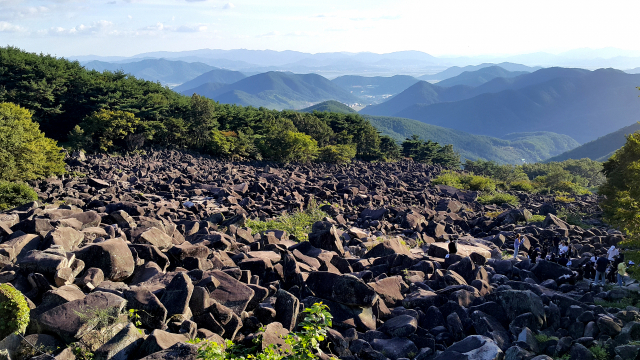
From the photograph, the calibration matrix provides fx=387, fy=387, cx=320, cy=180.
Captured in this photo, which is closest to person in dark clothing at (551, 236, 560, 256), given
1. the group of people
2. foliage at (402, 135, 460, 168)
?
the group of people

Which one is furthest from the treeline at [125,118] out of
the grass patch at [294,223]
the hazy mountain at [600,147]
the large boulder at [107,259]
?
the hazy mountain at [600,147]

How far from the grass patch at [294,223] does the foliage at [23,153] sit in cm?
1262

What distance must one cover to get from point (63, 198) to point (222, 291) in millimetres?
14005

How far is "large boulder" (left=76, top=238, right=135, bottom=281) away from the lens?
27.3ft

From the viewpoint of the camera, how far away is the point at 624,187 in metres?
20.4

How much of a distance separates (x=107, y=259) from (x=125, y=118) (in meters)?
32.8

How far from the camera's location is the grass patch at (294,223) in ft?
54.0

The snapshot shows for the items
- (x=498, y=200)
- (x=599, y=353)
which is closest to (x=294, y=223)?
(x=599, y=353)

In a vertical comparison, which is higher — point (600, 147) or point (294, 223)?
point (294, 223)

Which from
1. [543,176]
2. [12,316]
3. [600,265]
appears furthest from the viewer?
[543,176]

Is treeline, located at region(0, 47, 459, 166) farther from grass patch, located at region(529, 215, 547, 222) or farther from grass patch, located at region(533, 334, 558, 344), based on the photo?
grass patch, located at region(533, 334, 558, 344)

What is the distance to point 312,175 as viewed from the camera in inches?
1283

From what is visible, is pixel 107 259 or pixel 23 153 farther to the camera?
pixel 23 153

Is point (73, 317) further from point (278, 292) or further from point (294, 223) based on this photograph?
point (294, 223)
